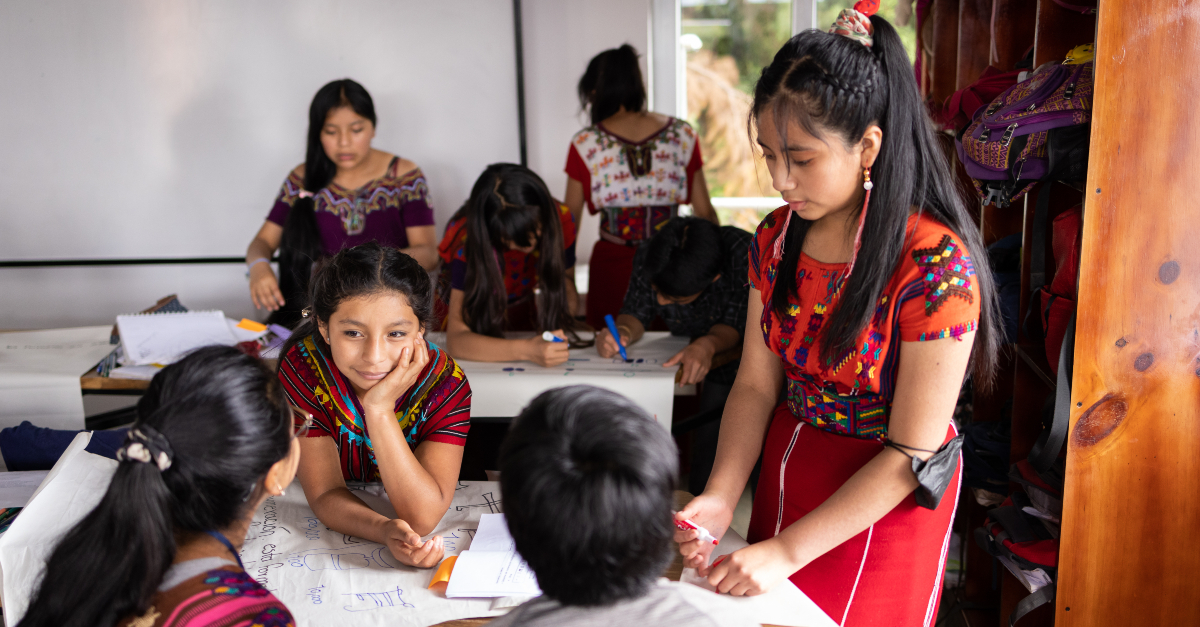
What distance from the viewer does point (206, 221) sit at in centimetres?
349

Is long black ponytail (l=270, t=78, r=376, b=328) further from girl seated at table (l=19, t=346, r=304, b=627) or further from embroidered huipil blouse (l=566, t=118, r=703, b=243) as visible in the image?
girl seated at table (l=19, t=346, r=304, b=627)

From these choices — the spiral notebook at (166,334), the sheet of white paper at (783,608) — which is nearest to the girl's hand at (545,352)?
the spiral notebook at (166,334)

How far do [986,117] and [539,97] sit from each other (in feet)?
7.39

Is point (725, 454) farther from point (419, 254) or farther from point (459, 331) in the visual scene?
point (419, 254)

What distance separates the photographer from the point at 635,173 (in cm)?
279

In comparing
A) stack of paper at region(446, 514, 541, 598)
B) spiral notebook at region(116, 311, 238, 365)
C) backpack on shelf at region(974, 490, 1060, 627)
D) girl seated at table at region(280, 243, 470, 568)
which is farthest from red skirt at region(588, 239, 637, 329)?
stack of paper at region(446, 514, 541, 598)

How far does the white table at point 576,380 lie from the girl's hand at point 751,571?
2.76 ft

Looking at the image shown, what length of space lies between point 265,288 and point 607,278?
120 centimetres

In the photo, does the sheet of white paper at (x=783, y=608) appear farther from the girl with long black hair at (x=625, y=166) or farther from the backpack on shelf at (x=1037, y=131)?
the girl with long black hair at (x=625, y=166)

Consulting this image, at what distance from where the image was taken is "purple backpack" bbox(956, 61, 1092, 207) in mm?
1345

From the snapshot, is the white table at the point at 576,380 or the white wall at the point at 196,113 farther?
the white wall at the point at 196,113

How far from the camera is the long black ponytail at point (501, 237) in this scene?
2.21 meters

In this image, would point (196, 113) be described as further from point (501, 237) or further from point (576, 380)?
point (576, 380)

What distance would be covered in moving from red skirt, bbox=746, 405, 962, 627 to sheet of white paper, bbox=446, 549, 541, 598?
0.44 metres
